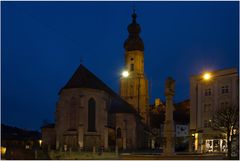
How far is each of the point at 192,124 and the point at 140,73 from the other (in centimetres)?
3871

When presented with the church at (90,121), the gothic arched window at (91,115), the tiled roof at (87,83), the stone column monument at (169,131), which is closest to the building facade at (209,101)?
the stone column monument at (169,131)

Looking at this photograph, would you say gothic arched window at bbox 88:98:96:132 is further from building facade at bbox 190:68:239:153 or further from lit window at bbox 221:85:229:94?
lit window at bbox 221:85:229:94

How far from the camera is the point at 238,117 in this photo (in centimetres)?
4081

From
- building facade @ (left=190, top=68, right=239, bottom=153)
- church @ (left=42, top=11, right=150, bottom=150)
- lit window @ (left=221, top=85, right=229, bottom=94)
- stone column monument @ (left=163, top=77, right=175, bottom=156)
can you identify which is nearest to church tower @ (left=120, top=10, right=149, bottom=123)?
church @ (left=42, top=11, right=150, bottom=150)

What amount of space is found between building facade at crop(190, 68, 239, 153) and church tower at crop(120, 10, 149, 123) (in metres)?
37.0

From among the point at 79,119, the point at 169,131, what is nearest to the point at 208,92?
the point at 169,131

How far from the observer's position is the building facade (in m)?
49.9

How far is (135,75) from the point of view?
304 ft

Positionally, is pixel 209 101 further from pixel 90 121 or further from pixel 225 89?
pixel 90 121

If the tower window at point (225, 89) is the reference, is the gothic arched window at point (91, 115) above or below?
below

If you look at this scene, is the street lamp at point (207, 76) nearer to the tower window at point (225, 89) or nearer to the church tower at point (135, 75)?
the tower window at point (225, 89)

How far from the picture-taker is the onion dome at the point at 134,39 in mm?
92812

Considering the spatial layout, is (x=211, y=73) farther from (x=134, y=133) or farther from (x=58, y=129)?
(x=58, y=129)

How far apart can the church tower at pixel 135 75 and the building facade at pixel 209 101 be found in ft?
121
